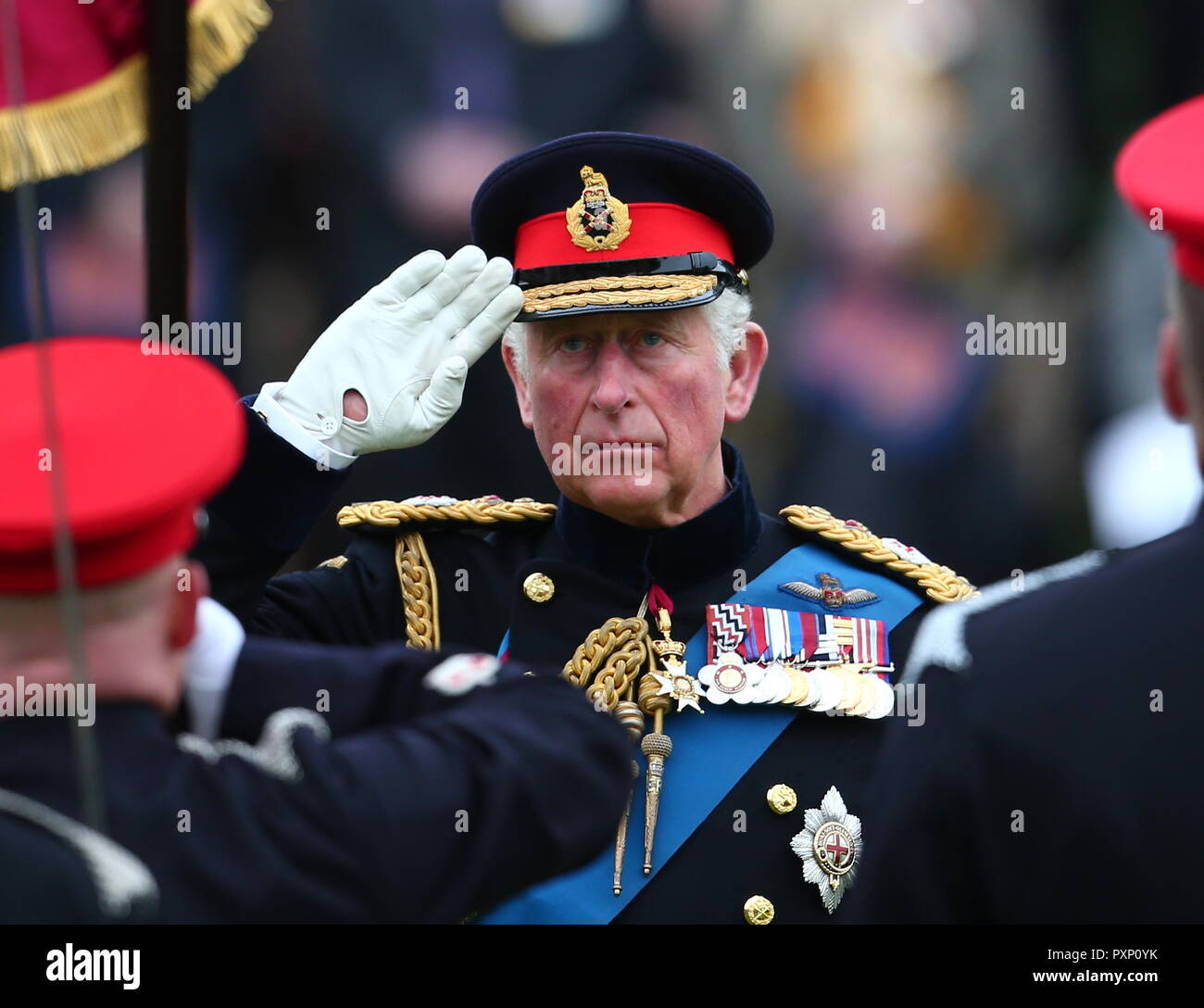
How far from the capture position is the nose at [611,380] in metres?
3.40

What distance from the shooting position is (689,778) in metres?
3.22

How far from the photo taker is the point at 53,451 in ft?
6.20

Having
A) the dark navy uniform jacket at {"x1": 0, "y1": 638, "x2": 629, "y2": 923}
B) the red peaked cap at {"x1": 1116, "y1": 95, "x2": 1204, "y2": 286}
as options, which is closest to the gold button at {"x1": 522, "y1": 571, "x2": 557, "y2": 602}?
the dark navy uniform jacket at {"x1": 0, "y1": 638, "x2": 629, "y2": 923}

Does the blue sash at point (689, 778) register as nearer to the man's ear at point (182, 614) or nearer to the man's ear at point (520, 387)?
the man's ear at point (520, 387)

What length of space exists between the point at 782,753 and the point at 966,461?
218cm

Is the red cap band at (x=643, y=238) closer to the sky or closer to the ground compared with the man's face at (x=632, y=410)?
closer to the sky

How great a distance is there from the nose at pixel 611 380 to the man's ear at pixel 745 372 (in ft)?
0.96

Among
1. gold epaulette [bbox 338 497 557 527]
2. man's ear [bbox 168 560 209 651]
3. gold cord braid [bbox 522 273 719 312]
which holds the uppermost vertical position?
gold cord braid [bbox 522 273 719 312]

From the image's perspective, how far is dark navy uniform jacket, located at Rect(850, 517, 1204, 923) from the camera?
1.96m

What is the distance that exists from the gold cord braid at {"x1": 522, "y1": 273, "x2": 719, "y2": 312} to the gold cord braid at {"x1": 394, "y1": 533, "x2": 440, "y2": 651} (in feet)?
1.79

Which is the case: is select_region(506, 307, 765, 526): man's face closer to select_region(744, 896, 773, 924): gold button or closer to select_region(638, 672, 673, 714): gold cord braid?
select_region(638, 672, 673, 714): gold cord braid

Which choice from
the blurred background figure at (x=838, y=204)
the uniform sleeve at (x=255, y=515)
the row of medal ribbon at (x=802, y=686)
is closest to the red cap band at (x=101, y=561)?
the uniform sleeve at (x=255, y=515)

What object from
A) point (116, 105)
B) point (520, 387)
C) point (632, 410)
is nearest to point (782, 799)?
point (632, 410)

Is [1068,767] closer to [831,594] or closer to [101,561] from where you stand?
[101,561]
